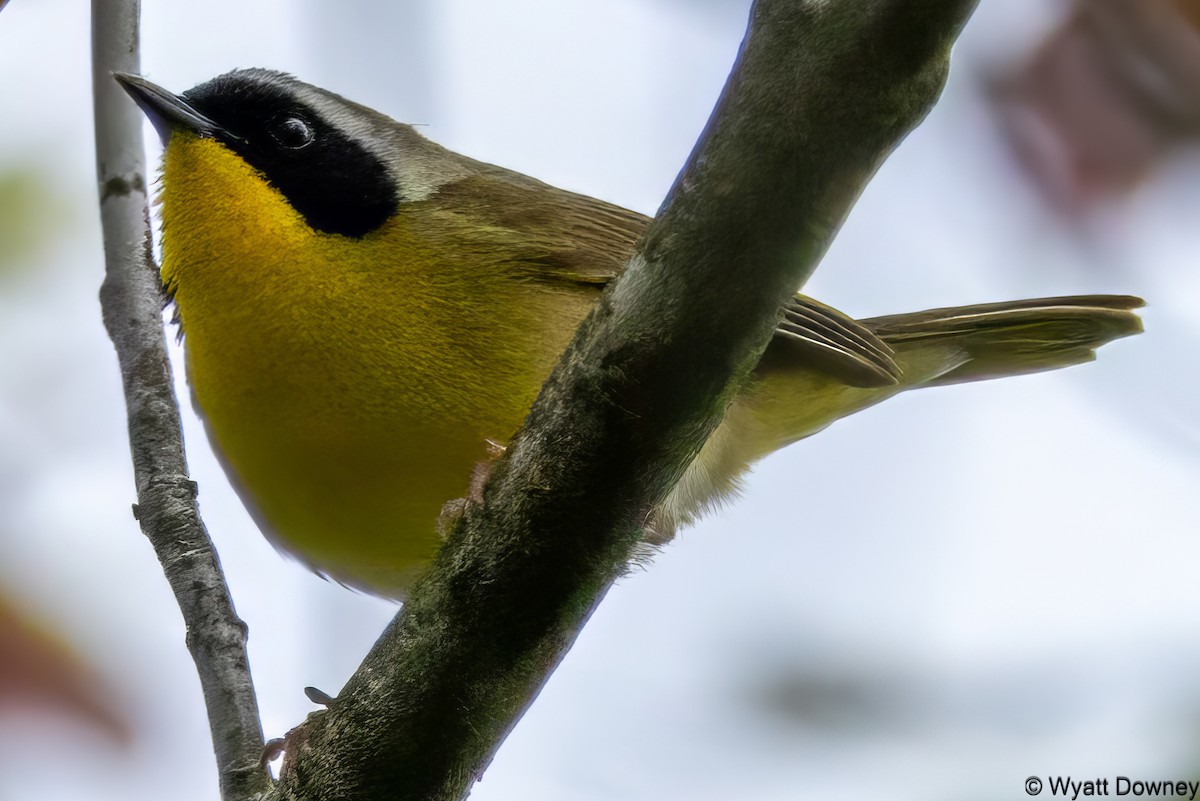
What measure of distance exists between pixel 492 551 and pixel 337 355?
54.1 inches

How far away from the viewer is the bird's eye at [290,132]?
4.21 metres

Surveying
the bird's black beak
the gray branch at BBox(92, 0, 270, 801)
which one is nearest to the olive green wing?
the bird's black beak

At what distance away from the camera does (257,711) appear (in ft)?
10.3

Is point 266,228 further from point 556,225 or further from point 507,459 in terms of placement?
point 507,459

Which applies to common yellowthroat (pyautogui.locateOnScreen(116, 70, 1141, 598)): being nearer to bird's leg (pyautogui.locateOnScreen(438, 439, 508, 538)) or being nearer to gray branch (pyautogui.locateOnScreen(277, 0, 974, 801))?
bird's leg (pyautogui.locateOnScreen(438, 439, 508, 538))

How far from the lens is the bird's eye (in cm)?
421

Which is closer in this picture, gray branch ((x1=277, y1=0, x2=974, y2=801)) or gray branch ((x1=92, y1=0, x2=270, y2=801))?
gray branch ((x1=277, y1=0, x2=974, y2=801))

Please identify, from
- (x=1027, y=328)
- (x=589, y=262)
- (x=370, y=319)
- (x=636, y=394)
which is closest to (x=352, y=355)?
(x=370, y=319)

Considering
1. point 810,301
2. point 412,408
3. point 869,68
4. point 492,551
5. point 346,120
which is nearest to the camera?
point 869,68

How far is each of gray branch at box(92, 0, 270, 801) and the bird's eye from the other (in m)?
0.47

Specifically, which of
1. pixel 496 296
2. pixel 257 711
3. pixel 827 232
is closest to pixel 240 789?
pixel 257 711

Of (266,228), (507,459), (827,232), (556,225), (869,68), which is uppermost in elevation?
(556,225)

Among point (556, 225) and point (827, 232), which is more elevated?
point (556, 225)

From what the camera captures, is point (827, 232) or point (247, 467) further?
point (247, 467)
